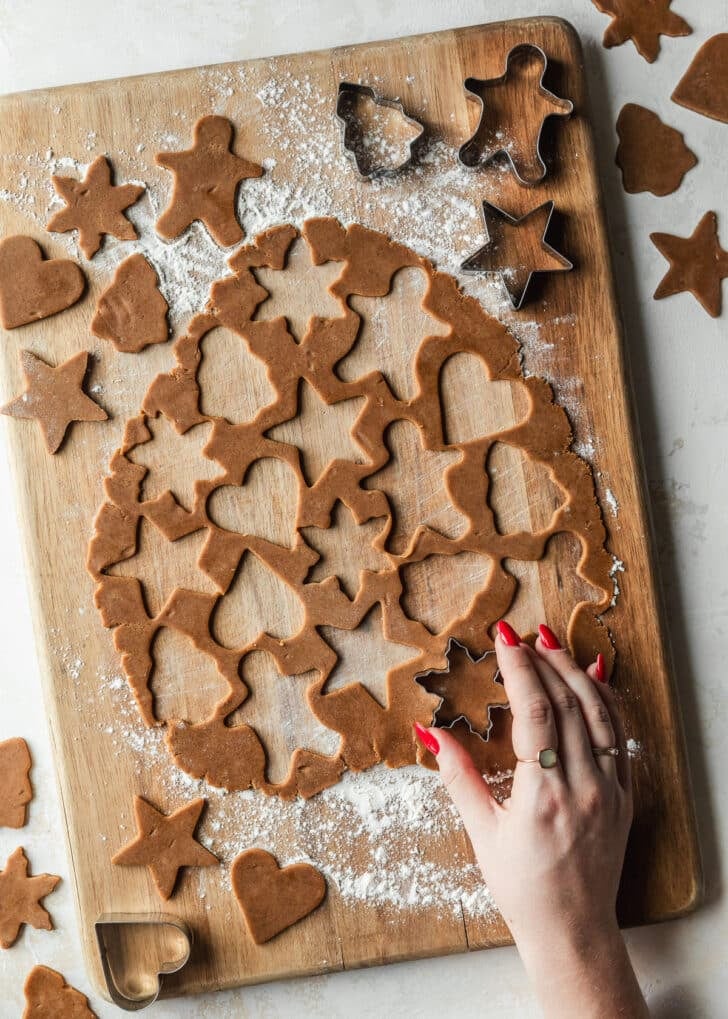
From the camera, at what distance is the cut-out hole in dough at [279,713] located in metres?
1.06

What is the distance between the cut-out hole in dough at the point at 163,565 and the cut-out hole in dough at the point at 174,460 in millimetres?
40

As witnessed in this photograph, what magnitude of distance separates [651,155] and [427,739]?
70 cm

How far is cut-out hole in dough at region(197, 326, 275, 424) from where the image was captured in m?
1.06

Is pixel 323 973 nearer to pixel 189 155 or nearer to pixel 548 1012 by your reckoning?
pixel 548 1012

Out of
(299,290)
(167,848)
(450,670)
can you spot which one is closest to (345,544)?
(450,670)

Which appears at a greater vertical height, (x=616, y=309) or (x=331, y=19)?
(x=331, y=19)

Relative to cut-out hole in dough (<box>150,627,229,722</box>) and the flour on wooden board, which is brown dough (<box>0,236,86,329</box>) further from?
cut-out hole in dough (<box>150,627,229,722</box>)

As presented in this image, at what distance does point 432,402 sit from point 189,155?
0.38 metres

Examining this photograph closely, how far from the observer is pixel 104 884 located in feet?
3.50

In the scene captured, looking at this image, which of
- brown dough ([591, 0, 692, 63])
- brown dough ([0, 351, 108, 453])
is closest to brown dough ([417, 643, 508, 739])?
brown dough ([0, 351, 108, 453])

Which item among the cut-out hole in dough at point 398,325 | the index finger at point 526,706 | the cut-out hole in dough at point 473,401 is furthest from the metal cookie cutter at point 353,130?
the index finger at point 526,706

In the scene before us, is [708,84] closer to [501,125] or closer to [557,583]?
[501,125]

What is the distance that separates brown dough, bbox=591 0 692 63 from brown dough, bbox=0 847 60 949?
1.15 meters

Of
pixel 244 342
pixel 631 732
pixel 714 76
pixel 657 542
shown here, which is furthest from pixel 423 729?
pixel 714 76
